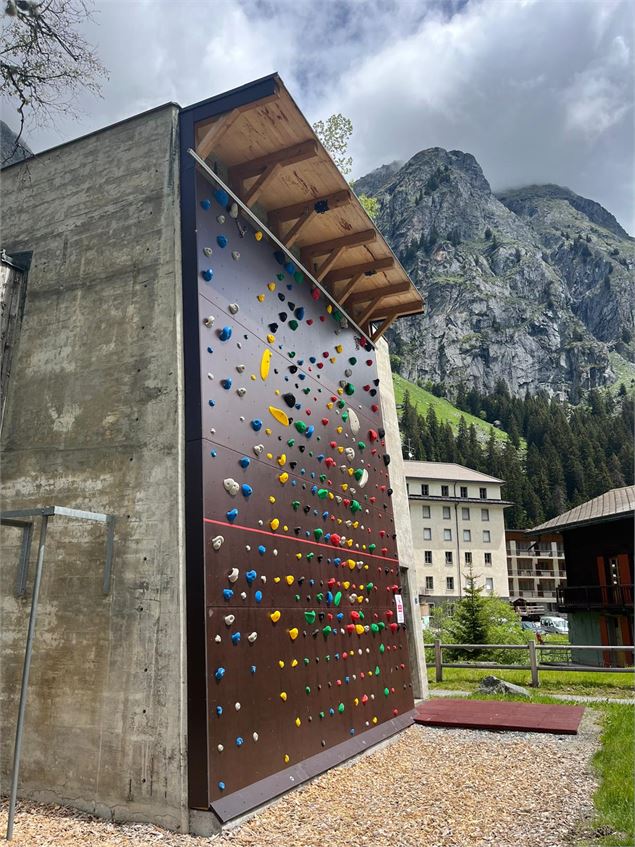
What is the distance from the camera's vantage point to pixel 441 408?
377 ft

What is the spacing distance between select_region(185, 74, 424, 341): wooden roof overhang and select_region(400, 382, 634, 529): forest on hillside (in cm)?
6831

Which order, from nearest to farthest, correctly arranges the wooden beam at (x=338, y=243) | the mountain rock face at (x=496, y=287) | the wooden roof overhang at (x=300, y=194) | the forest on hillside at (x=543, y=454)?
the wooden roof overhang at (x=300, y=194)
the wooden beam at (x=338, y=243)
the forest on hillside at (x=543, y=454)
the mountain rock face at (x=496, y=287)

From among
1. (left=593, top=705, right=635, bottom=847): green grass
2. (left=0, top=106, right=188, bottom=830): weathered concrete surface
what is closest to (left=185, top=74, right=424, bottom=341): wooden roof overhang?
(left=0, top=106, right=188, bottom=830): weathered concrete surface

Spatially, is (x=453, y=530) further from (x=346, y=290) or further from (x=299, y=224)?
(x=299, y=224)

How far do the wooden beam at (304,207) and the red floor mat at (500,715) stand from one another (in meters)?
7.29

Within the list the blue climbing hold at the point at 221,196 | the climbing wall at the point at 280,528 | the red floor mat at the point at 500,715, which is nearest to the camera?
the climbing wall at the point at 280,528

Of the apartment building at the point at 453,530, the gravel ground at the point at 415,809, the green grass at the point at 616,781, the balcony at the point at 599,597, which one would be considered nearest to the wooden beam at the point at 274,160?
the gravel ground at the point at 415,809

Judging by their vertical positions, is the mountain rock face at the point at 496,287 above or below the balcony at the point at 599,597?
above

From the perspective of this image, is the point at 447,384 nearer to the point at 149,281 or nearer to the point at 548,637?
the point at 548,637

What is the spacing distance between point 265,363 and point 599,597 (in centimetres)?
2119

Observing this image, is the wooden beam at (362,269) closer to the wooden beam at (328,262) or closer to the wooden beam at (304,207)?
the wooden beam at (328,262)

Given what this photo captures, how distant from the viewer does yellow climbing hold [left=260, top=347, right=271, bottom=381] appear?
705 centimetres

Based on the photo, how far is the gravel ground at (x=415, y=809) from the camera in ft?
15.1

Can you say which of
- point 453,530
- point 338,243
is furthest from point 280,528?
point 453,530
